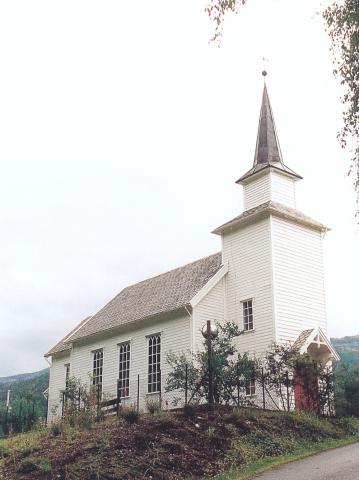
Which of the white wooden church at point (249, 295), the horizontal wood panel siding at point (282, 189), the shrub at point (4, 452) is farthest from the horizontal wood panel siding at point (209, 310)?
the shrub at point (4, 452)

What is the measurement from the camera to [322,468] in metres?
12.3

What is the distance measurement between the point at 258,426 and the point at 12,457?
20.1 ft

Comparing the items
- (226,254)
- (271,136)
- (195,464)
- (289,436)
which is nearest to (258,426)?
(289,436)

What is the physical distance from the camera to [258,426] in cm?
1574

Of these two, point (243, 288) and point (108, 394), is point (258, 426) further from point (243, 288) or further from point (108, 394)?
point (108, 394)

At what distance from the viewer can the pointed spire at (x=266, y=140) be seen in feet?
93.7

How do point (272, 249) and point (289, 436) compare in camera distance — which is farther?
point (272, 249)

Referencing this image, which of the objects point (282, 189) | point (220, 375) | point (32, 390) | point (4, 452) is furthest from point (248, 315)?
point (32, 390)

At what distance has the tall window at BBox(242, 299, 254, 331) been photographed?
2522 centimetres

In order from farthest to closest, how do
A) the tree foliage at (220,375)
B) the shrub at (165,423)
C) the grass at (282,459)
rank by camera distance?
the tree foliage at (220,375), the shrub at (165,423), the grass at (282,459)

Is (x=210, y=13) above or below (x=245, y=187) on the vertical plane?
below

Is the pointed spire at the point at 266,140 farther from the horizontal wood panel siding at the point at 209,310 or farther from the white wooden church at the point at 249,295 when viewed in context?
the horizontal wood panel siding at the point at 209,310

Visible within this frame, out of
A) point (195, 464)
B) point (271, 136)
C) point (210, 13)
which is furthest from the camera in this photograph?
point (271, 136)

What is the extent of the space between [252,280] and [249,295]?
25.1 inches
